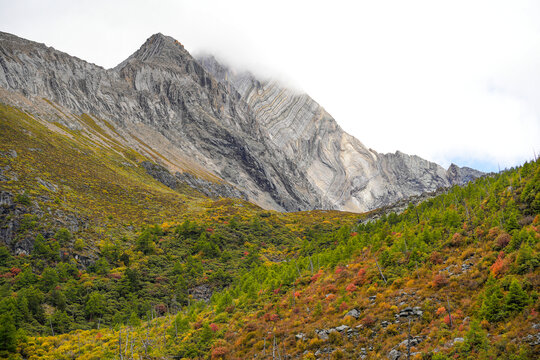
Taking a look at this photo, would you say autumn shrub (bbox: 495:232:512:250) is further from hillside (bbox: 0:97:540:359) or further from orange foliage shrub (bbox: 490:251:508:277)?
orange foliage shrub (bbox: 490:251:508:277)

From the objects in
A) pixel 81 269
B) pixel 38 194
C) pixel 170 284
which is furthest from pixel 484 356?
pixel 38 194

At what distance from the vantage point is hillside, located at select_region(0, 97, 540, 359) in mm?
23094

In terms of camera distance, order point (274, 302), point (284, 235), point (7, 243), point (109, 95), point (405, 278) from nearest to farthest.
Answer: point (405, 278) → point (274, 302) → point (7, 243) → point (284, 235) → point (109, 95)

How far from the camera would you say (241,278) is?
6284 centimetres

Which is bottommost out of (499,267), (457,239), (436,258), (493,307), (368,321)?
(368,321)

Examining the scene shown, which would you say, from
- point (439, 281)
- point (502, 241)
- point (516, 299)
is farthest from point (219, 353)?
point (502, 241)

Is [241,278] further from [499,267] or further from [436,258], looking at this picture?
[499,267]

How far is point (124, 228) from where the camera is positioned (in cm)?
8181

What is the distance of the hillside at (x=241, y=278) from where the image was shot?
2309 cm

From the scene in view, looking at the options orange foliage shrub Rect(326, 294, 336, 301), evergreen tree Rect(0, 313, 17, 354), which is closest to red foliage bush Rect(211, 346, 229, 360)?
orange foliage shrub Rect(326, 294, 336, 301)

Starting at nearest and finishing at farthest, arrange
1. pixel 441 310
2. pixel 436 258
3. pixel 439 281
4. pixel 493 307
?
1. pixel 493 307
2. pixel 441 310
3. pixel 439 281
4. pixel 436 258

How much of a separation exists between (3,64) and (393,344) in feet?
617

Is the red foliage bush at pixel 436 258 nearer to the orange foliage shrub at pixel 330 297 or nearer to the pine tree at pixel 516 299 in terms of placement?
the orange foliage shrub at pixel 330 297

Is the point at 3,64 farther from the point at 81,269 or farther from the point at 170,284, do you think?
the point at 170,284
